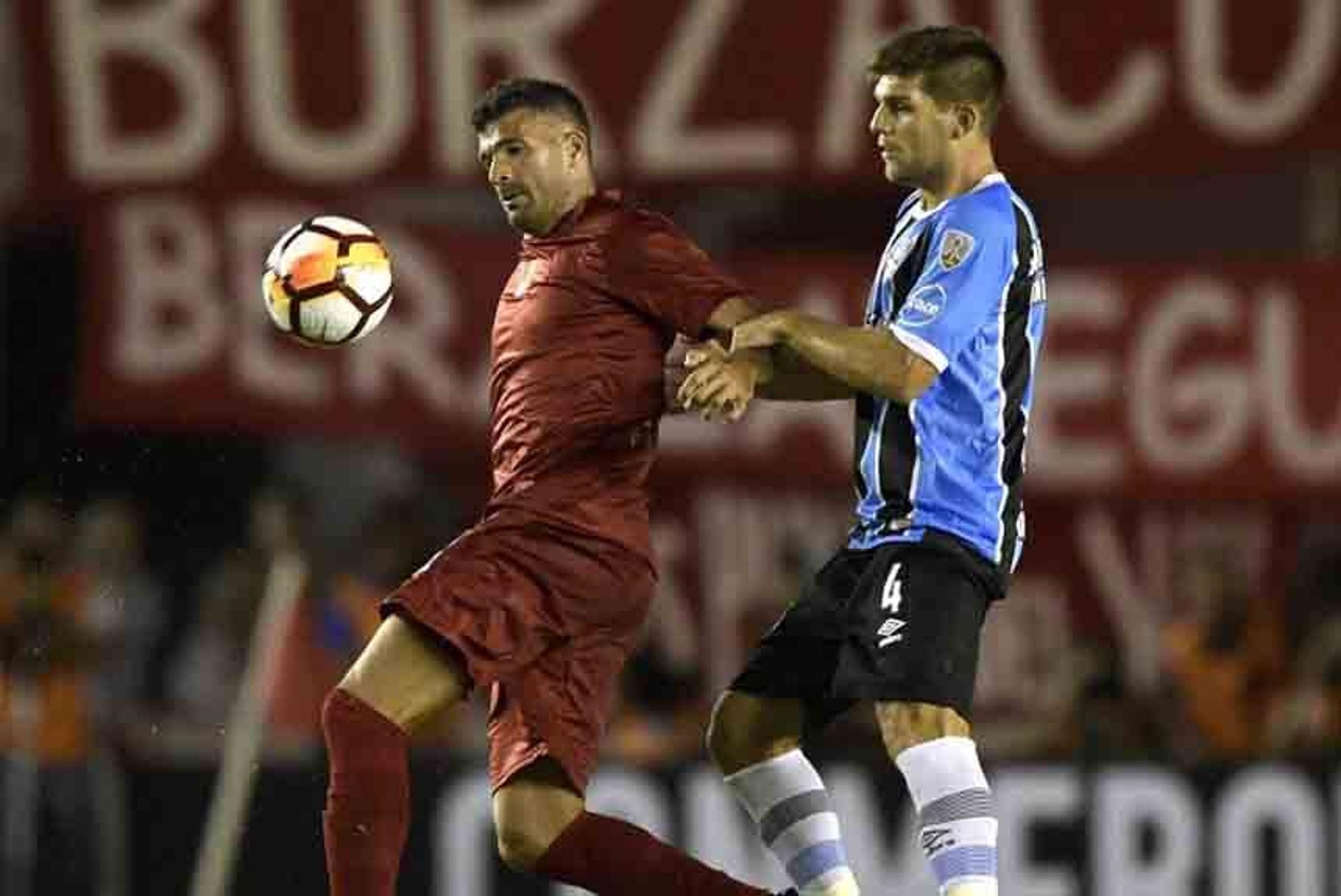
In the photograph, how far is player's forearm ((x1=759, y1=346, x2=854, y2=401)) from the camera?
718cm

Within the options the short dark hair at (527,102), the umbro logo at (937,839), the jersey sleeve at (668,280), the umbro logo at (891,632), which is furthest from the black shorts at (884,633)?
the short dark hair at (527,102)

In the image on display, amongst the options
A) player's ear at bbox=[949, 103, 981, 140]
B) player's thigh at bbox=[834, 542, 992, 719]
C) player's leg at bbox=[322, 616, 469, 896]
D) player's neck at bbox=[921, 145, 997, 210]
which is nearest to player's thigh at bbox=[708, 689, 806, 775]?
player's thigh at bbox=[834, 542, 992, 719]

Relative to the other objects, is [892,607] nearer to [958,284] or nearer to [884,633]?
[884,633]

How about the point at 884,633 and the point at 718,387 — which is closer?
the point at 718,387

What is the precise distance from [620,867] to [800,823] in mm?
410

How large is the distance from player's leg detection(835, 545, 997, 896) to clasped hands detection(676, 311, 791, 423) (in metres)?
0.52

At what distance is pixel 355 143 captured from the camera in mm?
12781

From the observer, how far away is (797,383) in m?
7.36

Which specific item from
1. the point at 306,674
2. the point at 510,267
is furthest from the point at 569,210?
the point at 510,267

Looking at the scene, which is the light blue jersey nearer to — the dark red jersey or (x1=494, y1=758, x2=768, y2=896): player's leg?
the dark red jersey

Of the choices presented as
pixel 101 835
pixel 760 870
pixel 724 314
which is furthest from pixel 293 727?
pixel 724 314

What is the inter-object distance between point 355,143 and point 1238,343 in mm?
3301

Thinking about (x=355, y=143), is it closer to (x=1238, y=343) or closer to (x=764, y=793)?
(x=1238, y=343)

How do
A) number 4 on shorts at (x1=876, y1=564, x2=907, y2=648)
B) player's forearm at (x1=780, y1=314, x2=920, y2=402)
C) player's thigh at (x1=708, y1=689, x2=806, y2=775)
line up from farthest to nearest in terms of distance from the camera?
1. player's thigh at (x1=708, y1=689, x2=806, y2=775)
2. number 4 on shorts at (x1=876, y1=564, x2=907, y2=648)
3. player's forearm at (x1=780, y1=314, x2=920, y2=402)
